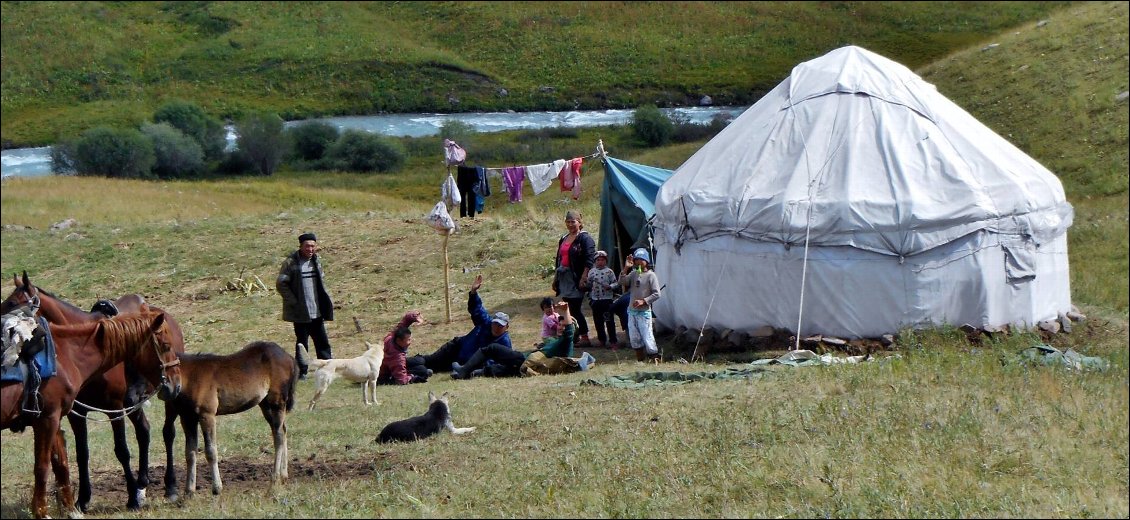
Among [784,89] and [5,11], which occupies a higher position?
[5,11]

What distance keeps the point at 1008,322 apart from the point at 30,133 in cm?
5196

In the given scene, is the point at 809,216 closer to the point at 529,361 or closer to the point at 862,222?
the point at 862,222

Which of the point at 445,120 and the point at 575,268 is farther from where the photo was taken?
the point at 445,120

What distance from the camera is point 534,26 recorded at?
5962cm

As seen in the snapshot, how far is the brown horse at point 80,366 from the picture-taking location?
6391 mm

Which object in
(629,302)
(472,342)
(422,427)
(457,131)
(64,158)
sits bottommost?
(472,342)

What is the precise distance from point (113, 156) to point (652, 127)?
849 inches

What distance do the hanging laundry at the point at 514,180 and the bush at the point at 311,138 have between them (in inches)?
1372

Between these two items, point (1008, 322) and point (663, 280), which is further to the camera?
point (663, 280)

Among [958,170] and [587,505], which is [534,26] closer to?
[958,170]

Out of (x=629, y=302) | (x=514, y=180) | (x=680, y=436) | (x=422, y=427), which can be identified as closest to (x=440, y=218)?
(x=514, y=180)

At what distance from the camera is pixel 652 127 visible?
140 ft

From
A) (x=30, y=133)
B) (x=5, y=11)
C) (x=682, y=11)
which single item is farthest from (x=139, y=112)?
(x=682, y=11)

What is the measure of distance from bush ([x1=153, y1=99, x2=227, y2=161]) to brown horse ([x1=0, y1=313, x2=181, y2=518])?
150 ft
